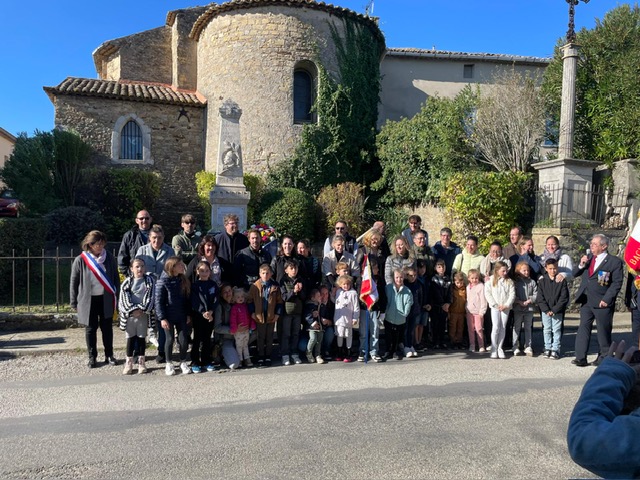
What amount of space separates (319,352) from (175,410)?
7.89 ft

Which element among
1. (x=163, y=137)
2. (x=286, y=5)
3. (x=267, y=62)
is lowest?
(x=163, y=137)

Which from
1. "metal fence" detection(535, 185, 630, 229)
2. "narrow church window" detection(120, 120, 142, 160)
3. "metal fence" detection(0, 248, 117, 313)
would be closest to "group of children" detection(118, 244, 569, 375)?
"metal fence" detection(0, 248, 117, 313)

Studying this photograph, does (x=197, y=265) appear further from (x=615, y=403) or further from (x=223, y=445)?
(x=615, y=403)

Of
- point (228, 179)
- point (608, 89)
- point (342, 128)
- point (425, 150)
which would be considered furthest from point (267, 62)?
point (608, 89)

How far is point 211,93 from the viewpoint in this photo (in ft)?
59.0

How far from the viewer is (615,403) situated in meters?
1.75

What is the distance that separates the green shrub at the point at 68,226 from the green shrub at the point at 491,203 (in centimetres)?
964

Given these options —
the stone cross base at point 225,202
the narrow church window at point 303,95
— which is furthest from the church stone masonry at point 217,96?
the stone cross base at point 225,202

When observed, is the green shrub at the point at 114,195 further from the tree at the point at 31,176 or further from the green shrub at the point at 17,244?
the green shrub at the point at 17,244

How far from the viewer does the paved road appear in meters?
3.57

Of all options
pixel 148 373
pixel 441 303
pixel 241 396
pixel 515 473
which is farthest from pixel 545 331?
pixel 148 373

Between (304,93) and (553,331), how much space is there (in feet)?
43.2

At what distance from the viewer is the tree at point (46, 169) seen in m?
14.4

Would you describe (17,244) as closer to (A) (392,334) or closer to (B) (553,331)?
(A) (392,334)
